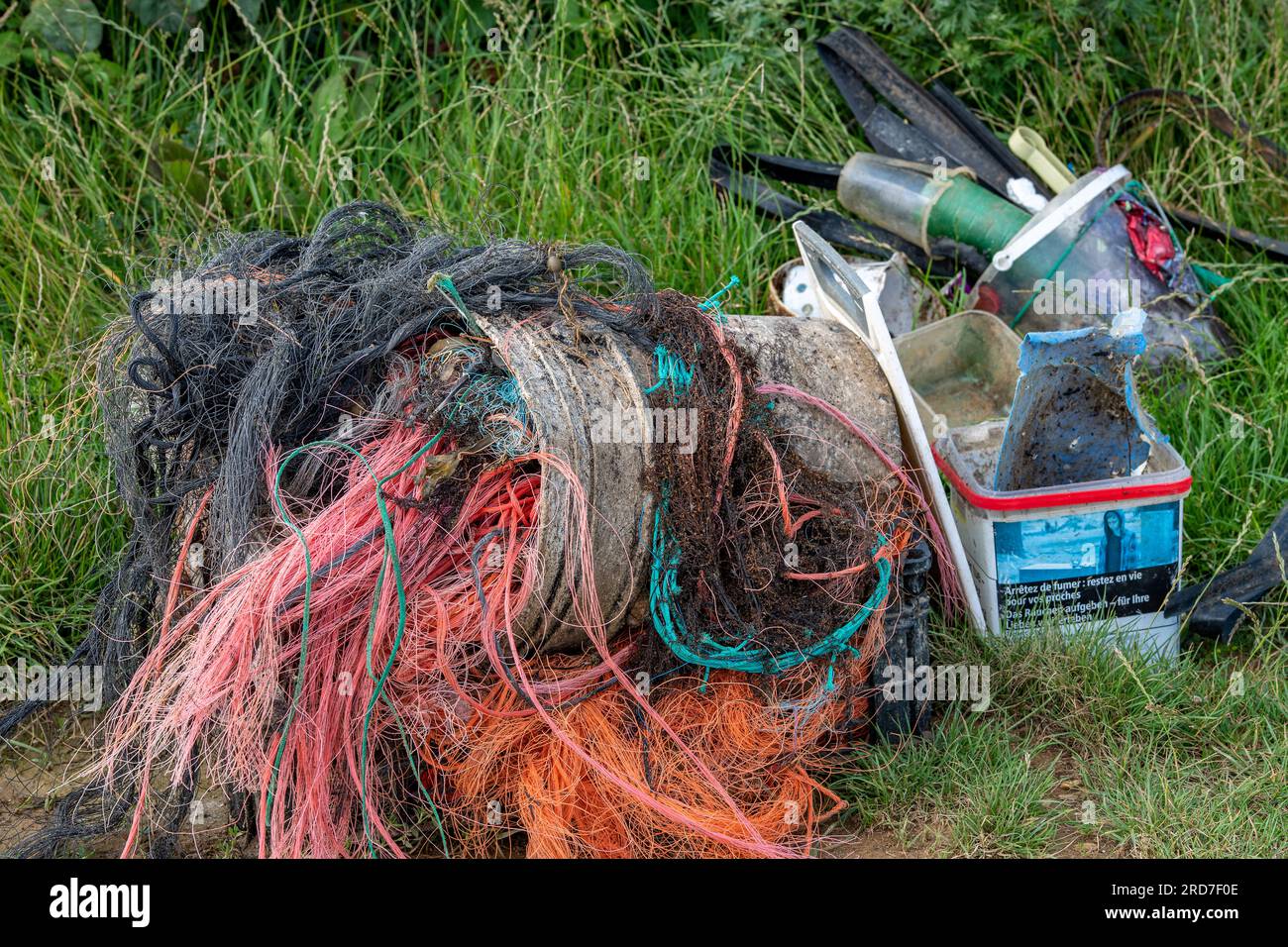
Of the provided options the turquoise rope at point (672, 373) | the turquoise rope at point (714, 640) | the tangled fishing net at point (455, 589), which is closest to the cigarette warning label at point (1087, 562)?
the tangled fishing net at point (455, 589)

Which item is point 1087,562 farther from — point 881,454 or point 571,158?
point 571,158

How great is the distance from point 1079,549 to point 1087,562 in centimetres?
5

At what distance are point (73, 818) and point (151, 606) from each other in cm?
59

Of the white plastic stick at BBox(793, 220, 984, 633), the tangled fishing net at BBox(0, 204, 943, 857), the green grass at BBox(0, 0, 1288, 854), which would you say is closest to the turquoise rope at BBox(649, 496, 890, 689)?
the tangled fishing net at BBox(0, 204, 943, 857)

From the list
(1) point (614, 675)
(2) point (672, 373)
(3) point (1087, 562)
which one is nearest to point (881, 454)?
(2) point (672, 373)

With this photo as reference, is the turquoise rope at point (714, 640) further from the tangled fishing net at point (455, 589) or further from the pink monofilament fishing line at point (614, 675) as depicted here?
the pink monofilament fishing line at point (614, 675)

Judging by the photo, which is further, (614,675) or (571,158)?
(571,158)

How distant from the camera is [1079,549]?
11.6 ft

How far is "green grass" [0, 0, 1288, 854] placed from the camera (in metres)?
3.80

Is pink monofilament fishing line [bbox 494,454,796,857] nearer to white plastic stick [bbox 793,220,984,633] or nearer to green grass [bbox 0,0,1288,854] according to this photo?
green grass [bbox 0,0,1288,854]

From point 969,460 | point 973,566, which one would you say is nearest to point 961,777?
point 973,566

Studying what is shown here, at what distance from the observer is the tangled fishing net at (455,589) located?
9.40 ft

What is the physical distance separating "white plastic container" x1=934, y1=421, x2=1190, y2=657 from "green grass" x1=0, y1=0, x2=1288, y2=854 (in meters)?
0.17

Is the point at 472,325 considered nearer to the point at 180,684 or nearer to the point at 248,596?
the point at 248,596
